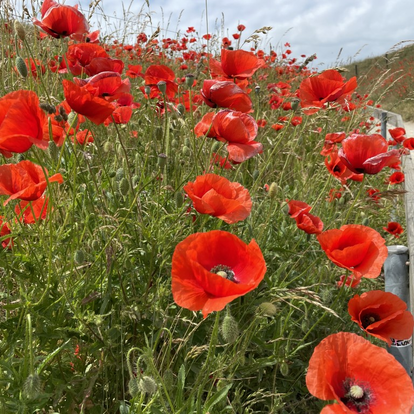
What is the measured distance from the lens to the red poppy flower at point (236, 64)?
72.7 inches

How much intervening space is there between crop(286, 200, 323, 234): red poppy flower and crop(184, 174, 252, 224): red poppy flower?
1.64 ft

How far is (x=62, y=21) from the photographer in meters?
1.59

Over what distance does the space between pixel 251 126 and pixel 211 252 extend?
0.66m

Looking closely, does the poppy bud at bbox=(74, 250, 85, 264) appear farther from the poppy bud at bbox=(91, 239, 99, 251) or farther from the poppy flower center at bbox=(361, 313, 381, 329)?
the poppy flower center at bbox=(361, 313, 381, 329)

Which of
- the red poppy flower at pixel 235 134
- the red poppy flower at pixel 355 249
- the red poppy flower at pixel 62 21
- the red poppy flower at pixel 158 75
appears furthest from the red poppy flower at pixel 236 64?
the red poppy flower at pixel 355 249

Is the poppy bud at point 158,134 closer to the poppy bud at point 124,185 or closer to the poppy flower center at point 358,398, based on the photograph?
the poppy bud at point 124,185

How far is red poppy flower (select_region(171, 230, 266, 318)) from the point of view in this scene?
34.8 inches

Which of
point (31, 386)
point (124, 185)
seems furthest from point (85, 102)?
point (31, 386)

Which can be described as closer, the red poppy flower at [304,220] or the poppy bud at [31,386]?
the poppy bud at [31,386]

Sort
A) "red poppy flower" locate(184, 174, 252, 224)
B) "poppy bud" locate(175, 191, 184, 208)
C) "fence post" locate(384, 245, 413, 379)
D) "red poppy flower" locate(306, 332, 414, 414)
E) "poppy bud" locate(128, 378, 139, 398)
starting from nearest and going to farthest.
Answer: "red poppy flower" locate(306, 332, 414, 414), "poppy bud" locate(128, 378, 139, 398), "red poppy flower" locate(184, 174, 252, 224), "poppy bud" locate(175, 191, 184, 208), "fence post" locate(384, 245, 413, 379)

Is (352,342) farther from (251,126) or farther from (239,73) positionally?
(239,73)

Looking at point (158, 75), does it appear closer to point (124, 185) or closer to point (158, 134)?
point (158, 134)

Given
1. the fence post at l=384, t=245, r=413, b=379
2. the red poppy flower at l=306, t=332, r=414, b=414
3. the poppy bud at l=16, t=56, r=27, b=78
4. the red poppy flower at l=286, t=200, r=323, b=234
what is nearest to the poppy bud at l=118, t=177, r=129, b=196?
the poppy bud at l=16, t=56, r=27, b=78

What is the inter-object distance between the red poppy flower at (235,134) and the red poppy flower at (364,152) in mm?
345
